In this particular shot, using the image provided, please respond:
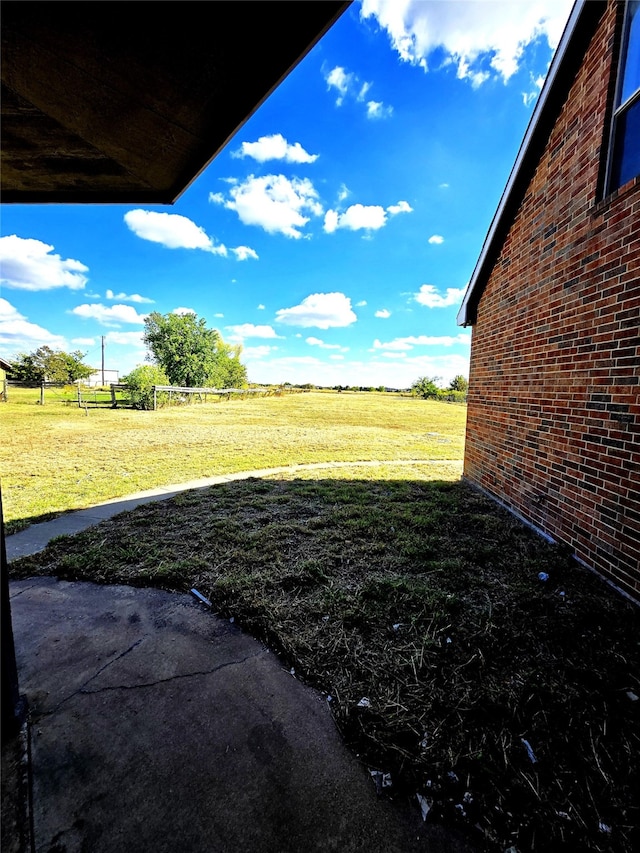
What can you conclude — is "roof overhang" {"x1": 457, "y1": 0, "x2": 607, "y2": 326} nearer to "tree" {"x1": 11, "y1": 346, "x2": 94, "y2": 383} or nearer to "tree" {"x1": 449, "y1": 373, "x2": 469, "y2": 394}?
"tree" {"x1": 11, "y1": 346, "x2": 94, "y2": 383}

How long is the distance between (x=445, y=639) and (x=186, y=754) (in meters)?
1.62

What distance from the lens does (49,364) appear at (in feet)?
99.7

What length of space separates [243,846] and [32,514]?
4.58m

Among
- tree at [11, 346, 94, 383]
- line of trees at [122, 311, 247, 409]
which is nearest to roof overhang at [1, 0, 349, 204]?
line of trees at [122, 311, 247, 409]

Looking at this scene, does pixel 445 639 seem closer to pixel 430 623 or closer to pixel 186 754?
pixel 430 623

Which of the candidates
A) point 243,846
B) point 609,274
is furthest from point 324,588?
point 609,274

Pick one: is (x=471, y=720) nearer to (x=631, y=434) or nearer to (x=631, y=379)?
(x=631, y=434)

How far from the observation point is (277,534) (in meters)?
3.98

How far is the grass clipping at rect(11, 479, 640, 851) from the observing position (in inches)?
56.7

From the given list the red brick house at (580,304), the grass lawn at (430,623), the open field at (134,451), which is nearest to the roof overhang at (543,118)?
the red brick house at (580,304)

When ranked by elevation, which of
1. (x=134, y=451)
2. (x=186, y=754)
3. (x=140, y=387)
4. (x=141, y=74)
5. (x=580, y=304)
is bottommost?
(x=186, y=754)

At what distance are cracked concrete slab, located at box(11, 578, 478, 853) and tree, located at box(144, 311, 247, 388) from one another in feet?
102

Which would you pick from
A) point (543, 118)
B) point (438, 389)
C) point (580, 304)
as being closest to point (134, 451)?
point (580, 304)

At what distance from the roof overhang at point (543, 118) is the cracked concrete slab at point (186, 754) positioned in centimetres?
610
